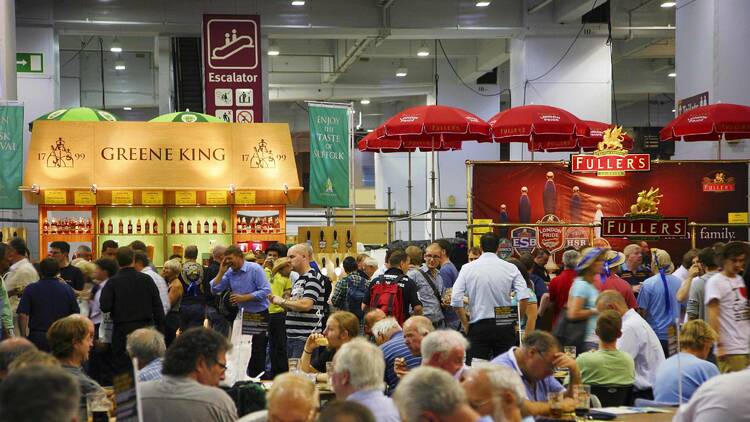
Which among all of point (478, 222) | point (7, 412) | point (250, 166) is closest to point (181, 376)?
point (7, 412)

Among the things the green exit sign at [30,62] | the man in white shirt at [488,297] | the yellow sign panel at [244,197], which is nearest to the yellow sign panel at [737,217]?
the man in white shirt at [488,297]

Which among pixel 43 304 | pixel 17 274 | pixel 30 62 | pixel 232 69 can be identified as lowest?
pixel 43 304

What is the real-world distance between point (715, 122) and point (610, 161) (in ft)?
5.38

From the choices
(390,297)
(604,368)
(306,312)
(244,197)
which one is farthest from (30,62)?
(604,368)

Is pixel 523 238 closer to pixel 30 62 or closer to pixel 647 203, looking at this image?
pixel 647 203

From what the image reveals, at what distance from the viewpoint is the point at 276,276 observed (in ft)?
34.7

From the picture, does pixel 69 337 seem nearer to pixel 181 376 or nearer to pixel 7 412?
pixel 181 376

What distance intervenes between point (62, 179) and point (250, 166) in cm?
271

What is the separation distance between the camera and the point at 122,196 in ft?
50.1

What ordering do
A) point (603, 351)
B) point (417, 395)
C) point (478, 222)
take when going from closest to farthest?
point (417, 395)
point (603, 351)
point (478, 222)

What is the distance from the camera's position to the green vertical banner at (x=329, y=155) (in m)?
16.3

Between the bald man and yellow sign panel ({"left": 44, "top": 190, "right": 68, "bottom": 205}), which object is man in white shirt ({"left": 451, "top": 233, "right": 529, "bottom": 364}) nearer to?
the bald man

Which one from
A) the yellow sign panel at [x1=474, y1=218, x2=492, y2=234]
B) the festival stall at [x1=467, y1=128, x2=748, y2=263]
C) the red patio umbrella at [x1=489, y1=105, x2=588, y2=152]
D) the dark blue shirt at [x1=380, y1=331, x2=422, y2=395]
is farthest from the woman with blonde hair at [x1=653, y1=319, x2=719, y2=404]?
the red patio umbrella at [x1=489, y1=105, x2=588, y2=152]

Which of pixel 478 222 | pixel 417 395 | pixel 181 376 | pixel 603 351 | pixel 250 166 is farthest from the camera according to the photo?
pixel 250 166
